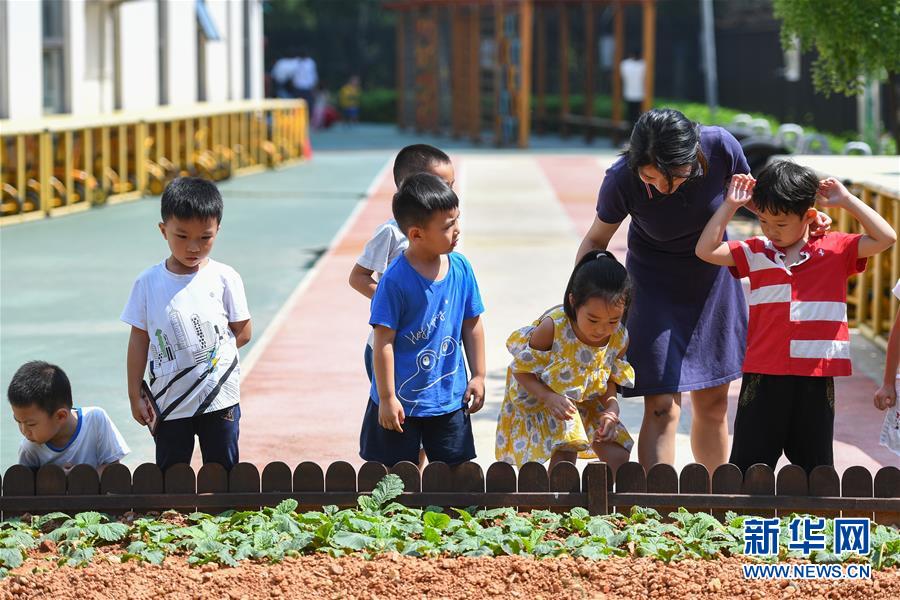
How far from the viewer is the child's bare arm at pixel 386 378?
4723mm

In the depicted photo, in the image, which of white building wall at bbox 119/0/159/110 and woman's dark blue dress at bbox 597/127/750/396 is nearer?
woman's dark blue dress at bbox 597/127/750/396

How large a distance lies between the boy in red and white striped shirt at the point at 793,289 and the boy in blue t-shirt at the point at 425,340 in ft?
2.72

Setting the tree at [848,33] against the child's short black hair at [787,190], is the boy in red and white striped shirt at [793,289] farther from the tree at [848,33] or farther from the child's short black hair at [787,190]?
the tree at [848,33]

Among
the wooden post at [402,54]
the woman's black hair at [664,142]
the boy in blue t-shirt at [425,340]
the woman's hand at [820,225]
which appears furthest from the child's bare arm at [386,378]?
the wooden post at [402,54]

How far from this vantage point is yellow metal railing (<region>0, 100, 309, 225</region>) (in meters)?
15.7

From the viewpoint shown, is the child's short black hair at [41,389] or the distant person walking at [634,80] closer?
the child's short black hair at [41,389]

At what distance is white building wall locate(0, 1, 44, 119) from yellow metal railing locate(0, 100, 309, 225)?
0.31 m

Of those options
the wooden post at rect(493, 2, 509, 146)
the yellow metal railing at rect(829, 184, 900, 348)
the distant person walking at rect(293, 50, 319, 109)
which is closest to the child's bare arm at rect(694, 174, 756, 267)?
the yellow metal railing at rect(829, 184, 900, 348)

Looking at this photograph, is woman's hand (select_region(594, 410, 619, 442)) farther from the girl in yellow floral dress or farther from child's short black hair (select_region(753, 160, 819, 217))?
child's short black hair (select_region(753, 160, 819, 217))

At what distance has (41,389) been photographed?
4.95m

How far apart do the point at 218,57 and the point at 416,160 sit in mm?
22195

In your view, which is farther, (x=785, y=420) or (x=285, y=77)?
(x=285, y=77)

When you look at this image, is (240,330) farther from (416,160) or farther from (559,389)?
(559,389)

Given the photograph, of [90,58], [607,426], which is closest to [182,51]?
[90,58]
